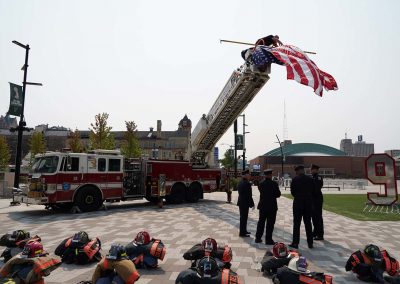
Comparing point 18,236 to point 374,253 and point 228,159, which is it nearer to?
point 374,253

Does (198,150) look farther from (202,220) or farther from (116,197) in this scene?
(202,220)

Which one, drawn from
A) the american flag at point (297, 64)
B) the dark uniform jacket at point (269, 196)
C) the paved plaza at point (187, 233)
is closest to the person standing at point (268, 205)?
the dark uniform jacket at point (269, 196)

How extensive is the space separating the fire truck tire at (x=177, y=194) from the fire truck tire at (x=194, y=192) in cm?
35

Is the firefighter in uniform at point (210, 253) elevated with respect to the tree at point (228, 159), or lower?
lower

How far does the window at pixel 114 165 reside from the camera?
15.6m

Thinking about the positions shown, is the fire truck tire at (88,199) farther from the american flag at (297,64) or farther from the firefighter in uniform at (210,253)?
the firefighter in uniform at (210,253)

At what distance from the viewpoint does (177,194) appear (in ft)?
60.2

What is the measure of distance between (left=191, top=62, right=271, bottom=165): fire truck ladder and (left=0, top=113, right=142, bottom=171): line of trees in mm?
11883

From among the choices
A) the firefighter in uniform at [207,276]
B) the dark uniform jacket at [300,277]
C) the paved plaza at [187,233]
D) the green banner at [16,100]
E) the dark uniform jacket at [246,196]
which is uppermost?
the green banner at [16,100]

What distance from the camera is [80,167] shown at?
14445mm

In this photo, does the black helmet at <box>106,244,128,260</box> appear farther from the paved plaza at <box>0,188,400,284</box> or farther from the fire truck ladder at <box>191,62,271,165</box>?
the fire truck ladder at <box>191,62,271,165</box>

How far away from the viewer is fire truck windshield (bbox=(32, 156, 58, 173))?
13750 millimetres

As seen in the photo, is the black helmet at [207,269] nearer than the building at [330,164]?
Yes

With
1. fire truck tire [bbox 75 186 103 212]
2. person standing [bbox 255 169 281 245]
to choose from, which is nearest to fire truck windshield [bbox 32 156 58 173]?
fire truck tire [bbox 75 186 103 212]
